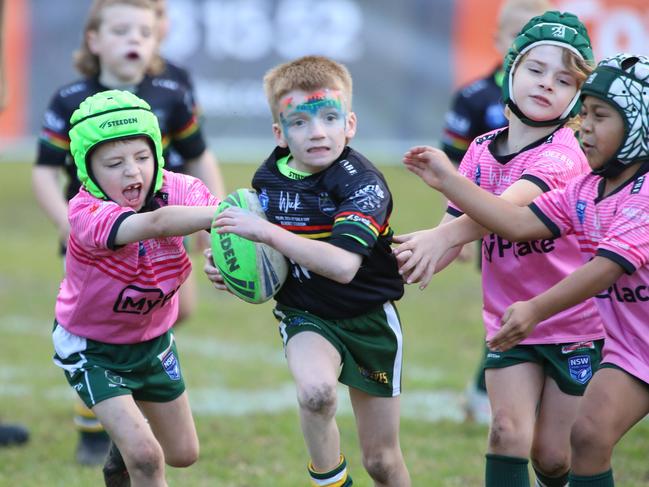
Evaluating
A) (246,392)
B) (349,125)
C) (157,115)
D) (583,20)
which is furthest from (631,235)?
(583,20)

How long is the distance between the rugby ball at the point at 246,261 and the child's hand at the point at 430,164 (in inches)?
25.3

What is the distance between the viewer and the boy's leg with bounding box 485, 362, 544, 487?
425cm

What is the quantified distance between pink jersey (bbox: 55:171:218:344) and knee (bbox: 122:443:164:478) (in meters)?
0.53

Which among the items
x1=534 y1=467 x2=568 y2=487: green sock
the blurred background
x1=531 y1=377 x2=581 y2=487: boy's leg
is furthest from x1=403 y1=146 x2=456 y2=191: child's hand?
the blurred background

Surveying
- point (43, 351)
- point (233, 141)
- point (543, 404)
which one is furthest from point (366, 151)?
point (543, 404)

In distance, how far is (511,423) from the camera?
4273mm

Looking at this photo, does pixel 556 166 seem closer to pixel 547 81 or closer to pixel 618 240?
pixel 547 81

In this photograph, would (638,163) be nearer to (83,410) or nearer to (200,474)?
(200,474)

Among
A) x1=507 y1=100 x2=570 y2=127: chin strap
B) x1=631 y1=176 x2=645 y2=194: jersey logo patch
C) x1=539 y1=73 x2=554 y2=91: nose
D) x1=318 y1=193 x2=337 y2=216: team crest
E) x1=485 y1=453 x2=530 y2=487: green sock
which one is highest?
x1=539 y1=73 x2=554 y2=91: nose

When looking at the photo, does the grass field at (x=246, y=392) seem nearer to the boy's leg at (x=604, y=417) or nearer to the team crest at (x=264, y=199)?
the boy's leg at (x=604, y=417)

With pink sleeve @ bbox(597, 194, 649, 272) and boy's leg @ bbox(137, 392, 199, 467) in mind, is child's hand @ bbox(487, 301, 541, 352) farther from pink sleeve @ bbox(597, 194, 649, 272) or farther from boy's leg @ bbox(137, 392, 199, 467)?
boy's leg @ bbox(137, 392, 199, 467)

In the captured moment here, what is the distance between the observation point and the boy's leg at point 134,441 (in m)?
4.18

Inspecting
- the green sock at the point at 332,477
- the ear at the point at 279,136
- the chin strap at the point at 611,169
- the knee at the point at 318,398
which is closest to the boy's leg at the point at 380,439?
the green sock at the point at 332,477

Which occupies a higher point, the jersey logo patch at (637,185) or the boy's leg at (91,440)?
the jersey logo patch at (637,185)
